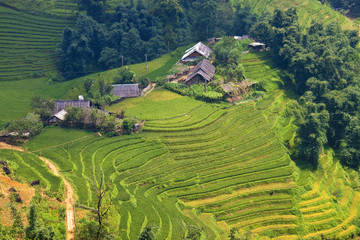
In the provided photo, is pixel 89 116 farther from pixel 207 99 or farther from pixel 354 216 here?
pixel 354 216

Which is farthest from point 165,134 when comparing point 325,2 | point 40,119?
point 325,2

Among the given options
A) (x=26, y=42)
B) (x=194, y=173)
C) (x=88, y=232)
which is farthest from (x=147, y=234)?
(x=26, y=42)

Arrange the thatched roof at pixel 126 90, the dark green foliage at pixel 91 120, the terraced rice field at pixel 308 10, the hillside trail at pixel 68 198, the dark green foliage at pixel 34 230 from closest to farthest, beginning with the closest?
the dark green foliage at pixel 34 230 < the hillside trail at pixel 68 198 < the dark green foliage at pixel 91 120 < the thatched roof at pixel 126 90 < the terraced rice field at pixel 308 10

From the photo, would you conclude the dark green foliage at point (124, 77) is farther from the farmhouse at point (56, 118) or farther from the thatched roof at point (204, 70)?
the farmhouse at point (56, 118)

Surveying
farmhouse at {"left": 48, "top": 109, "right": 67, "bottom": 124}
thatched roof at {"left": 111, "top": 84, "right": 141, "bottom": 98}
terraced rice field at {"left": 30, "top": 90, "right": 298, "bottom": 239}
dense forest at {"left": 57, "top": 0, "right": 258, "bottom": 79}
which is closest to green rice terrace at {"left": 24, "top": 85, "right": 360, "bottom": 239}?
terraced rice field at {"left": 30, "top": 90, "right": 298, "bottom": 239}

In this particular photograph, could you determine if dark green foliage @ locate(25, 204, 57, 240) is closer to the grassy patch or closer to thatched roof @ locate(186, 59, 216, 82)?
the grassy patch

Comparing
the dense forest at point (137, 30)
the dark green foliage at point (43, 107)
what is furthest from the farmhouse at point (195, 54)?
the dark green foliage at point (43, 107)
